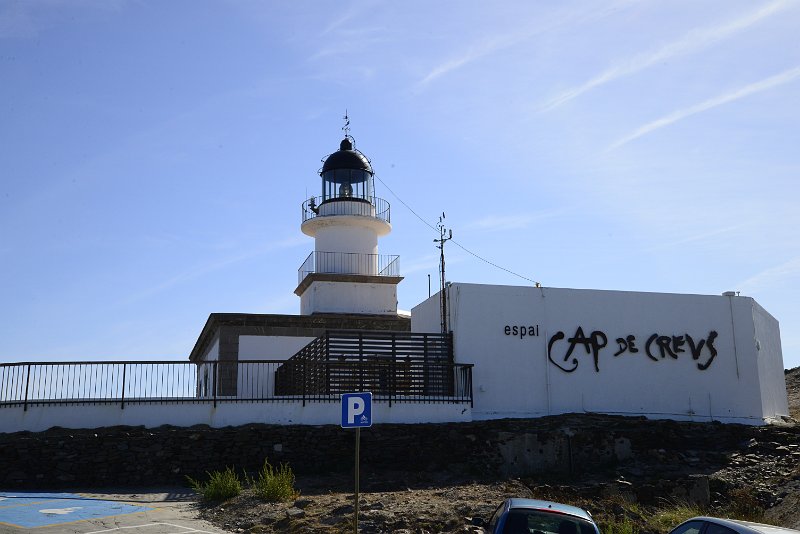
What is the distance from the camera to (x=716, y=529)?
32.1 ft

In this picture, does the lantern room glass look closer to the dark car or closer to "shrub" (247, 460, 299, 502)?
"shrub" (247, 460, 299, 502)

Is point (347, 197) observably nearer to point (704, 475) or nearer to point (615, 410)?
point (615, 410)

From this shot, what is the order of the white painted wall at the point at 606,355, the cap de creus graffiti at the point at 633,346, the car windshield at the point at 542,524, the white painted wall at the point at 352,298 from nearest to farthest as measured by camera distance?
the car windshield at the point at 542,524, the white painted wall at the point at 606,355, the cap de creus graffiti at the point at 633,346, the white painted wall at the point at 352,298

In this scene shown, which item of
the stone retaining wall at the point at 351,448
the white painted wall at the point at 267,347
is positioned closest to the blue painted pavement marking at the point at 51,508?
the stone retaining wall at the point at 351,448

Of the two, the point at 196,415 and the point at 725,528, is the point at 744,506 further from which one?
the point at 196,415

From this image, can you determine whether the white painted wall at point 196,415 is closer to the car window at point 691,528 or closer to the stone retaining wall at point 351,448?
the stone retaining wall at point 351,448

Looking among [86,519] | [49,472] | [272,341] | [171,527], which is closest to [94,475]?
[49,472]

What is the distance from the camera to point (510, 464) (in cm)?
2136

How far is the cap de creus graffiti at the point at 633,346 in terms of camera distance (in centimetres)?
2514

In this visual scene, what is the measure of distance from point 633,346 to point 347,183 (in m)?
15.0

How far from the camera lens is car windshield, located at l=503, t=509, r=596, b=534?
1044 cm

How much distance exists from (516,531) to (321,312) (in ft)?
78.2

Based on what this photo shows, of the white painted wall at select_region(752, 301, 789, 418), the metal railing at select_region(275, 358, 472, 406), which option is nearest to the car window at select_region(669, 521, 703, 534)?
the metal railing at select_region(275, 358, 472, 406)

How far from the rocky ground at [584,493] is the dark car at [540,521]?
3.54 m
